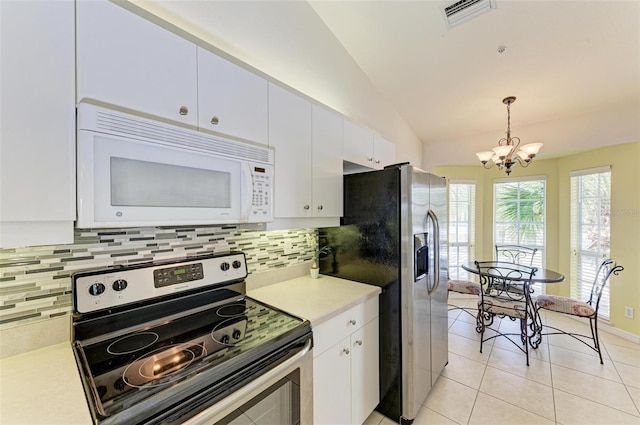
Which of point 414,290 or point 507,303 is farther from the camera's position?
point 507,303

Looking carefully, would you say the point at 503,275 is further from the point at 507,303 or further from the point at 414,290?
the point at 414,290

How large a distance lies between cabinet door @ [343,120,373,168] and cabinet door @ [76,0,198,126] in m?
1.17

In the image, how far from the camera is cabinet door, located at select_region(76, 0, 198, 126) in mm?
866

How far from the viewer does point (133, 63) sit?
97 centimetres

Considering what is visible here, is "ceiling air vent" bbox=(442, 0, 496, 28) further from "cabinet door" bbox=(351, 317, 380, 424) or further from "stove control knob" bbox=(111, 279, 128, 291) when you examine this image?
"stove control knob" bbox=(111, 279, 128, 291)

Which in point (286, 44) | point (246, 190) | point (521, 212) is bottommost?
point (521, 212)

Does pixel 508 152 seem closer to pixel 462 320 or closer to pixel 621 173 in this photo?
pixel 621 173

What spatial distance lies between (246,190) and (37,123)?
703 mm

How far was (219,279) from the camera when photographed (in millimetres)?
1471

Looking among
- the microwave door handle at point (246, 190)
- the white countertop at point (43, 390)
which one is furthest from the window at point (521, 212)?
the white countertop at point (43, 390)

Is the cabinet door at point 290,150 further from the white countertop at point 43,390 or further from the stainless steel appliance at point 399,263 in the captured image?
the white countertop at point 43,390

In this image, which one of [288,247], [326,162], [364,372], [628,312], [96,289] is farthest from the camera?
[628,312]

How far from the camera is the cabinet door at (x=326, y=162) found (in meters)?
1.75

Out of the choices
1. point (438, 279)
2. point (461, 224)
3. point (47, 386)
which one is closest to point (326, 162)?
point (438, 279)
